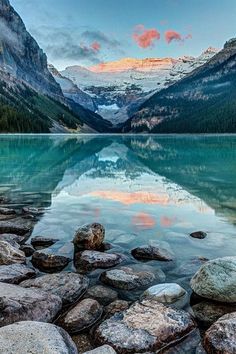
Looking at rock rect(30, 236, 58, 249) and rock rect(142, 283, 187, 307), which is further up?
rock rect(142, 283, 187, 307)

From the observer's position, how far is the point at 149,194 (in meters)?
25.9

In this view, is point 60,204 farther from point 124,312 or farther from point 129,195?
point 124,312

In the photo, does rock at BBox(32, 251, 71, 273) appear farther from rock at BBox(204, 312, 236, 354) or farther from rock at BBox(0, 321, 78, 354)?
rock at BBox(204, 312, 236, 354)

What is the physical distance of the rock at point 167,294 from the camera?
30.8ft

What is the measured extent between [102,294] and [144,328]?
2.40 m

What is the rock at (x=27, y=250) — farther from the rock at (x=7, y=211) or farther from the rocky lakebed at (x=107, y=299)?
the rock at (x=7, y=211)

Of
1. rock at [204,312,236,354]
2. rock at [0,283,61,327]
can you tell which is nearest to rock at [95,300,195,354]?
rock at [204,312,236,354]

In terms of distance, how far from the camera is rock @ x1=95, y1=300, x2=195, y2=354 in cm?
734

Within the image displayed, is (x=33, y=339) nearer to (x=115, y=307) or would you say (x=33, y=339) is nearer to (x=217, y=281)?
(x=115, y=307)

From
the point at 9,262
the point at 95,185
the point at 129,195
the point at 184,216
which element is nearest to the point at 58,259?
the point at 9,262

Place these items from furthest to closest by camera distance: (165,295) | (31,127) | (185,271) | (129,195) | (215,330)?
(31,127), (129,195), (185,271), (165,295), (215,330)

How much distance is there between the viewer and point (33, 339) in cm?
655

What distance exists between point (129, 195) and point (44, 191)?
594cm

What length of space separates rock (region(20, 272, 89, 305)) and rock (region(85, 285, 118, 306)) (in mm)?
214
